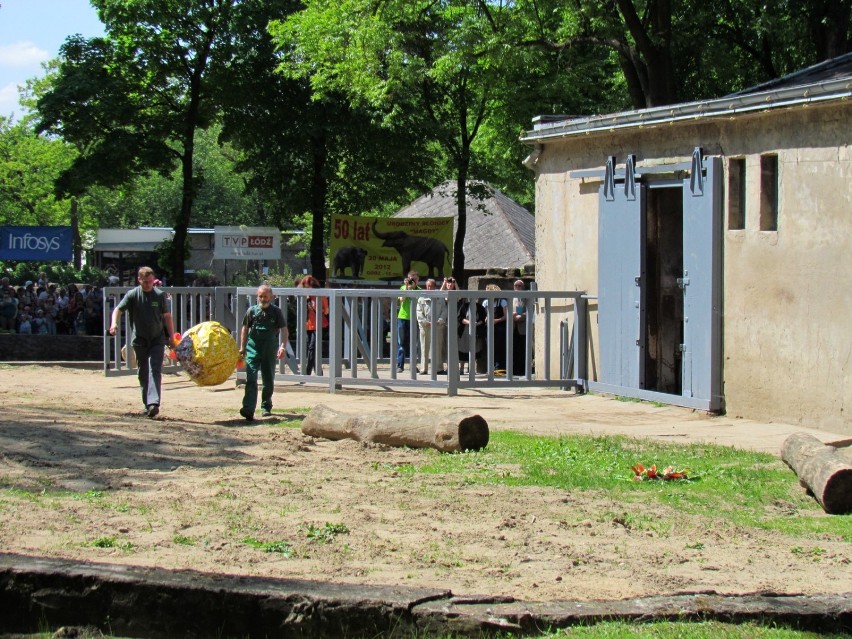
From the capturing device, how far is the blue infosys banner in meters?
27.5

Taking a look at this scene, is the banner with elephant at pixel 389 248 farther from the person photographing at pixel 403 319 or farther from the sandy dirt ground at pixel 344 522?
the sandy dirt ground at pixel 344 522

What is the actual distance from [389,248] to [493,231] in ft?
31.1

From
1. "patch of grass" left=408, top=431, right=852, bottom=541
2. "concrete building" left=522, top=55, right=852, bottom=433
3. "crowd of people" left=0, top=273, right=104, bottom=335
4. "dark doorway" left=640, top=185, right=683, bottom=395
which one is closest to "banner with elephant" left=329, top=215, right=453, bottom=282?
"crowd of people" left=0, top=273, right=104, bottom=335

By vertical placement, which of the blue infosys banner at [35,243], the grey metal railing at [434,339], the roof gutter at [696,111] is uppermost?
the roof gutter at [696,111]

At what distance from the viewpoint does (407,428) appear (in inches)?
445

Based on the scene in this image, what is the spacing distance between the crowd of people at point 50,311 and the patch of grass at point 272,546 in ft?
71.6

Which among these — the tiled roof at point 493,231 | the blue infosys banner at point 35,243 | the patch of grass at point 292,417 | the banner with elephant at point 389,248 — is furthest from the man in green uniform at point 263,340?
the tiled roof at point 493,231

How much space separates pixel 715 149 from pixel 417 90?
15.2 meters

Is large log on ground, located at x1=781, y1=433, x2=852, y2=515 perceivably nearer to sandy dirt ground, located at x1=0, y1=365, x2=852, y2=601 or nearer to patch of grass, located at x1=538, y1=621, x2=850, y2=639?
sandy dirt ground, located at x1=0, y1=365, x2=852, y2=601

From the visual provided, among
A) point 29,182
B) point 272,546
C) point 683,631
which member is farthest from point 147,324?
point 29,182

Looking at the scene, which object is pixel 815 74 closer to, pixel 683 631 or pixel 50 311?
pixel 683 631

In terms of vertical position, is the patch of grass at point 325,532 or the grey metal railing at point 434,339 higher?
the grey metal railing at point 434,339

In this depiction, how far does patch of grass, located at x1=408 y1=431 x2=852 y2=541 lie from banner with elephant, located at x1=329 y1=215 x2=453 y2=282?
623 inches

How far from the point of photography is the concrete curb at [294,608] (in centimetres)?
533
